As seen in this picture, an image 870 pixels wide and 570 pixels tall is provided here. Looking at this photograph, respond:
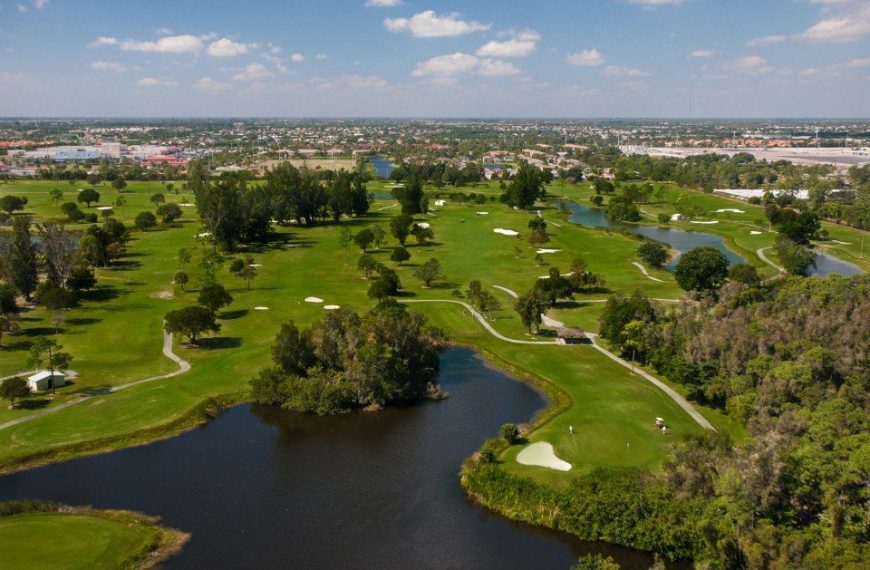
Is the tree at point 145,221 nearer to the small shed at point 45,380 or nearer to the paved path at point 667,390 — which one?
the small shed at point 45,380

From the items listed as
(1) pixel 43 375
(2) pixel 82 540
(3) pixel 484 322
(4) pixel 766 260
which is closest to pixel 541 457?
(2) pixel 82 540

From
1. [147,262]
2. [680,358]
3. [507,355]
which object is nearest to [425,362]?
[507,355]

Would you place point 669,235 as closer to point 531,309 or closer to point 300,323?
point 531,309

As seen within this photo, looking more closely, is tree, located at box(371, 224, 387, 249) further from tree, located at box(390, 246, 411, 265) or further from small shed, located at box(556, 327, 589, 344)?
small shed, located at box(556, 327, 589, 344)

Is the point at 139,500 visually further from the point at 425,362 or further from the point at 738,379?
the point at 738,379

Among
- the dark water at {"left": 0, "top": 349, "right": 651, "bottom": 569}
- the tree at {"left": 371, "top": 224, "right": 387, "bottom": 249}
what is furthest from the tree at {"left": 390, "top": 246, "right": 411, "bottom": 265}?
the dark water at {"left": 0, "top": 349, "right": 651, "bottom": 569}

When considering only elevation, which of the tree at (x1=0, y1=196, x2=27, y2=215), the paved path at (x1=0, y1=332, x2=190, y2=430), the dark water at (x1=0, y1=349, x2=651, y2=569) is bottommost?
the dark water at (x1=0, y1=349, x2=651, y2=569)
